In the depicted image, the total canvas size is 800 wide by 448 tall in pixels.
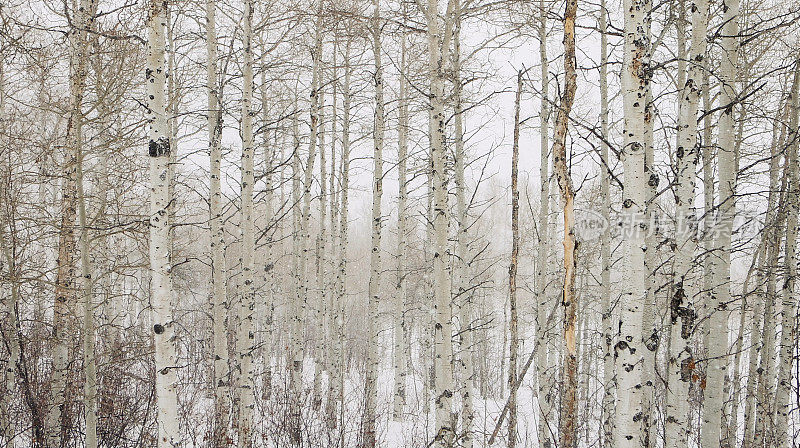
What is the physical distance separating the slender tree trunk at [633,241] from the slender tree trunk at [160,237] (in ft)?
12.0

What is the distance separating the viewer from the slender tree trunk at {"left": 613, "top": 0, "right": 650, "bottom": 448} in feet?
11.7

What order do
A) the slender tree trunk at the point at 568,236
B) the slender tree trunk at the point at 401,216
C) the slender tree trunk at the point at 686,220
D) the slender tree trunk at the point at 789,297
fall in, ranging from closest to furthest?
the slender tree trunk at the point at 568,236 → the slender tree trunk at the point at 686,220 → the slender tree trunk at the point at 789,297 → the slender tree trunk at the point at 401,216

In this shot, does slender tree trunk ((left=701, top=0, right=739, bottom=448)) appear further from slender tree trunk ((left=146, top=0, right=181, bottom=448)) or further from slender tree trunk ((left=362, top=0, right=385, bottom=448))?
slender tree trunk ((left=146, top=0, right=181, bottom=448))

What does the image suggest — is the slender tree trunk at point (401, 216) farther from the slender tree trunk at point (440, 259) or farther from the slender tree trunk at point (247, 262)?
the slender tree trunk at point (440, 259)

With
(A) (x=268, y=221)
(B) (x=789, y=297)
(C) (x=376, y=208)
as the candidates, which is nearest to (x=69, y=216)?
(C) (x=376, y=208)

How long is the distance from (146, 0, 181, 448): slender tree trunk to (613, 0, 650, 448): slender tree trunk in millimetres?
3649

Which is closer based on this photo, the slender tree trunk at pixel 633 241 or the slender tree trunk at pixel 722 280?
the slender tree trunk at pixel 633 241

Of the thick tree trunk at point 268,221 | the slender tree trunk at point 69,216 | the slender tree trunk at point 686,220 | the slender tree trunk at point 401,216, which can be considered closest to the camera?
the slender tree trunk at point 686,220

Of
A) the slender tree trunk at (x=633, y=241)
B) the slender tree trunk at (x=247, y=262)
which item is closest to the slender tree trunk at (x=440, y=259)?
Answer: the slender tree trunk at (x=633, y=241)

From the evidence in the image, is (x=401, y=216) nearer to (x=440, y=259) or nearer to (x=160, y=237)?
(x=440, y=259)

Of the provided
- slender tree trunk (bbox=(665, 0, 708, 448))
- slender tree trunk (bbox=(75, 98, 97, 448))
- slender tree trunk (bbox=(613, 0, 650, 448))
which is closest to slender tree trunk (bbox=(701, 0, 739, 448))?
slender tree trunk (bbox=(665, 0, 708, 448))

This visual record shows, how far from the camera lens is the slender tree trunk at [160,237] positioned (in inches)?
170

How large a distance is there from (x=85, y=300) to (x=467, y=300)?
17.5ft

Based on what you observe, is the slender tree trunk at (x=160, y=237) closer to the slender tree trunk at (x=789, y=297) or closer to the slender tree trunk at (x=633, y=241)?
the slender tree trunk at (x=633, y=241)
